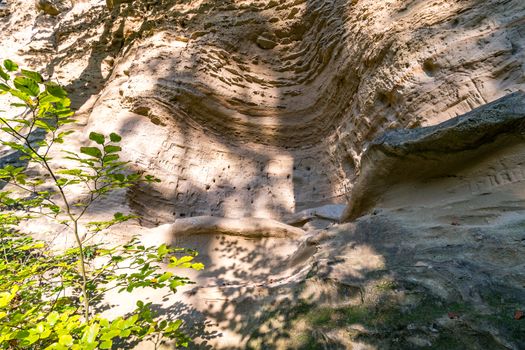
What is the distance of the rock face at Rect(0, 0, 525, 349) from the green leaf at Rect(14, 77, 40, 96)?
2.22m

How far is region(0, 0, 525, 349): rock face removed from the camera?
2.23 metres

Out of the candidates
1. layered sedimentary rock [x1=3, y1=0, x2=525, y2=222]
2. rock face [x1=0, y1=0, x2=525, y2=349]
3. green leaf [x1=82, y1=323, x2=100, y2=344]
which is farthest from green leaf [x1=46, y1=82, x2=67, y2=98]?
layered sedimentary rock [x1=3, y1=0, x2=525, y2=222]

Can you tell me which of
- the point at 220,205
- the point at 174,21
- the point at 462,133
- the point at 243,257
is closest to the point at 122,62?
the point at 174,21

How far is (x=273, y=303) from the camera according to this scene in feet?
9.09

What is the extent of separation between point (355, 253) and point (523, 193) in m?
1.56

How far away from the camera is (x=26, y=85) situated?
1414 mm

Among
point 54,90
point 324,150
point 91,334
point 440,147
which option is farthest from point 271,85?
point 91,334

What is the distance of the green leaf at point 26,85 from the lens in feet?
4.58

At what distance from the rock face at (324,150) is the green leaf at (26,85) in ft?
7.29

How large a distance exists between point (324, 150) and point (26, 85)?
7.65m

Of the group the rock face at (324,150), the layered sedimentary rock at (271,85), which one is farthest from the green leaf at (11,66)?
the layered sedimentary rock at (271,85)

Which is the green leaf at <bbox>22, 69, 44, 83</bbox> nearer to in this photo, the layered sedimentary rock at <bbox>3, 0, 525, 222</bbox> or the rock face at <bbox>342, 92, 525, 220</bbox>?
the rock face at <bbox>342, 92, 525, 220</bbox>

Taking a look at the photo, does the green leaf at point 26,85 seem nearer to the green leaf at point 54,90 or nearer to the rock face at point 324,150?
Result: the green leaf at point 54,90

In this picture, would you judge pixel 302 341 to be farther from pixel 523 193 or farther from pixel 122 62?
pixel 122 62
